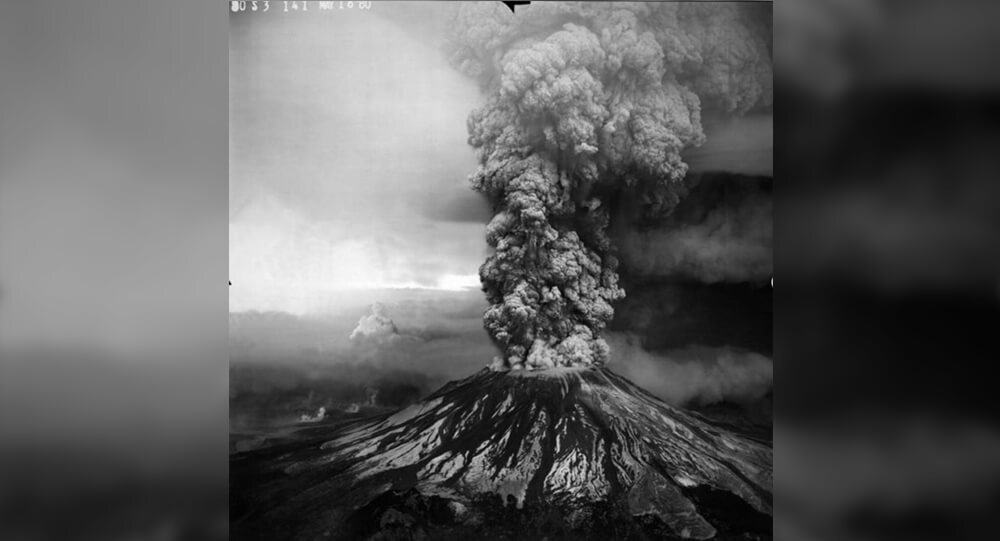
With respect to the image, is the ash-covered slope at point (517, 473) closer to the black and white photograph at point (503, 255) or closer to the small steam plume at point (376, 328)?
the black and white photograph at point (503, 255)

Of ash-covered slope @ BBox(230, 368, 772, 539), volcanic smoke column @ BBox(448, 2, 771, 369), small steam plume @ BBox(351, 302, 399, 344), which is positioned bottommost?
ash-covered slope @ BBox(230, 368, 772, 539)

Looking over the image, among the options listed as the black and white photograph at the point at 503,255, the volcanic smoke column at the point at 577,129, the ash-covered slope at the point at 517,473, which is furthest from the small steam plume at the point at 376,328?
the volcanic smoke column at the point at 577,129

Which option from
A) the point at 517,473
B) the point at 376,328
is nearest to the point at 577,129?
the point at 376,328

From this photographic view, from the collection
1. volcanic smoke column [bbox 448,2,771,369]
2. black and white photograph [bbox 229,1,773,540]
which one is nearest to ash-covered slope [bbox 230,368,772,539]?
black and white photograph [bbox 229,1,773,540]

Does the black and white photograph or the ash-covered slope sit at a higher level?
the black and white photograph

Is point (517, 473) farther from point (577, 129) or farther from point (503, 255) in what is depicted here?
point (577, 129)

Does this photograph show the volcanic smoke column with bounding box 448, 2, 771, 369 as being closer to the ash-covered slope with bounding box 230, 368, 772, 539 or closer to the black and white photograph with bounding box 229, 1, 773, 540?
the black and white photograph with bounding box 229, 1, 773, 540
